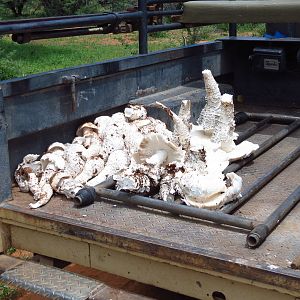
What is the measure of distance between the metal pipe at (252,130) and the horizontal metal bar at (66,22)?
3.00 feet

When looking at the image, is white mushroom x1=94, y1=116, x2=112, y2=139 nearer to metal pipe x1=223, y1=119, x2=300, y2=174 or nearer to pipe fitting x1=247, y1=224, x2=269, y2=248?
metal pipe x1=223, y1=119, x2=300, y2=174

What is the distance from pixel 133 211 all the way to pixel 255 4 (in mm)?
2097

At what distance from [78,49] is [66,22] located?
534 inches

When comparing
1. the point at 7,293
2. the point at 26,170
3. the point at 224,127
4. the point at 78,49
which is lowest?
the point at 78,49

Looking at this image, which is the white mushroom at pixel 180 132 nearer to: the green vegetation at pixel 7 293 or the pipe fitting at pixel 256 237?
the pipe fitting at pixel 256 237

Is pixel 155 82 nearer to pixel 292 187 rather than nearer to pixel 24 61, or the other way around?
pixel 292 187

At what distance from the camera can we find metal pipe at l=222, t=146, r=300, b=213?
8.51 ft

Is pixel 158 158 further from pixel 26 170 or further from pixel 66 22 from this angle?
pixel 66 22

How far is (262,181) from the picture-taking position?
287cm

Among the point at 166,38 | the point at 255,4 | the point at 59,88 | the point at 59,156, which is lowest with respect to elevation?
the point at 166,38

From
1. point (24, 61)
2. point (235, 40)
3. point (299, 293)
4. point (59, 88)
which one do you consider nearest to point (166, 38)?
point (24, 61)

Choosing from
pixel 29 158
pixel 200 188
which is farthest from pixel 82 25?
pixel 200 188

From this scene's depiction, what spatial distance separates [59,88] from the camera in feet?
10.2

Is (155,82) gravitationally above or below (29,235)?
above
